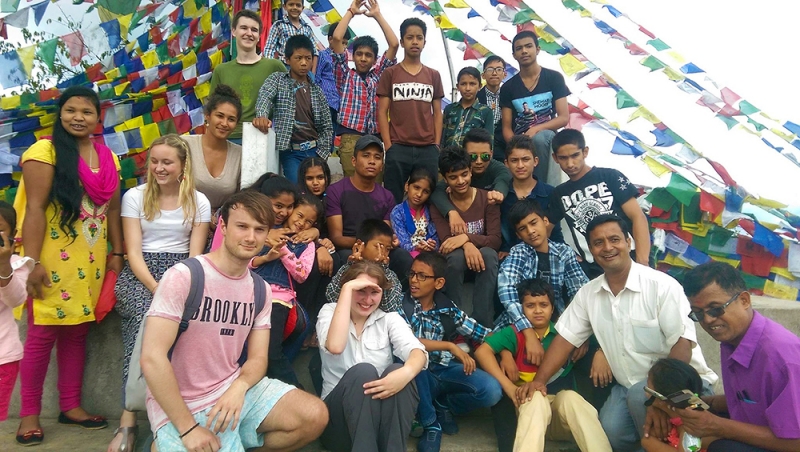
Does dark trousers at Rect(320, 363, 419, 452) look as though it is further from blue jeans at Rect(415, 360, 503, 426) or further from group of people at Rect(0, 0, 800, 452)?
blue jeans at Rect(415, 360, 503, 426)

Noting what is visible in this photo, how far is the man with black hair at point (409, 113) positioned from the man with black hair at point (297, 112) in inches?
22.7

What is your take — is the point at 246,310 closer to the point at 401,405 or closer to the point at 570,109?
the point at 401,405

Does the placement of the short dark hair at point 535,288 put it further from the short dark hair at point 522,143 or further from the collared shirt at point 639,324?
the short dark hair at point 522,143

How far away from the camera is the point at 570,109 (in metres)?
6.05

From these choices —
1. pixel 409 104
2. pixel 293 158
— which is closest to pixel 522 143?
pixel 409 104

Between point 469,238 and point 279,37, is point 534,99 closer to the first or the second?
point 469,238

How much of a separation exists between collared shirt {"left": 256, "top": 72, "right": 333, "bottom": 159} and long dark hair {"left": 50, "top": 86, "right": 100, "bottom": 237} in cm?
167

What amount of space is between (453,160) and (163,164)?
6.88 ft

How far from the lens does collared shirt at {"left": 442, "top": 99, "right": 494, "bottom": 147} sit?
5.75 metres

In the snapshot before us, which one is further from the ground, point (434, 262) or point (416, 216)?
point (416, 216)

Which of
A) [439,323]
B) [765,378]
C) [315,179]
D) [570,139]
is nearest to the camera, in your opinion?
[765,378]

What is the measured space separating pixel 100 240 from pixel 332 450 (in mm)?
1956

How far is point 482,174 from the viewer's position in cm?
512

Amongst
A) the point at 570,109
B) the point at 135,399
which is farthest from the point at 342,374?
the point at 570,109
